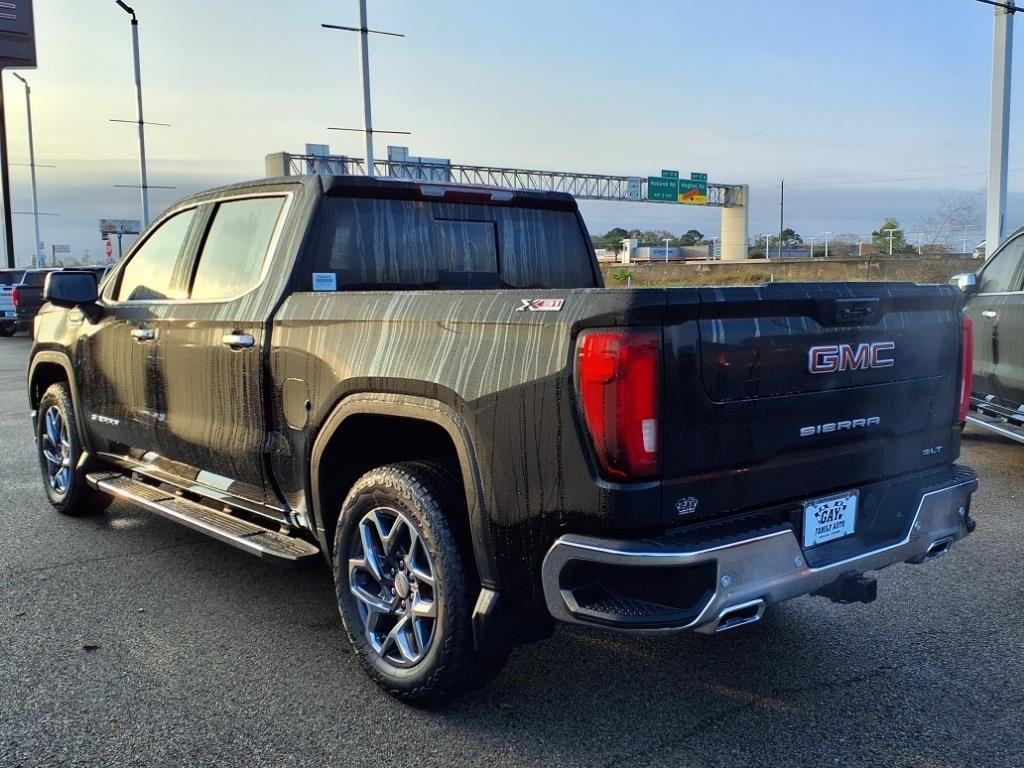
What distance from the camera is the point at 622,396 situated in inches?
105

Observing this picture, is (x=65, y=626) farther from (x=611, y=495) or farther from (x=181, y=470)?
(x=611, y=495)

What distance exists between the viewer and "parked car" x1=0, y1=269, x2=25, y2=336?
24.5m

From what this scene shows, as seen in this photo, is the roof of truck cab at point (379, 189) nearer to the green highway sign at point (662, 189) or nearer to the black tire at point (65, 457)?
the black tire at point (65, 457)

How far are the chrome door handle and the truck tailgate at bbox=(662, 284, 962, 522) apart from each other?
2.04 meters

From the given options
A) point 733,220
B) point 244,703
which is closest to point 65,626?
point 244,703

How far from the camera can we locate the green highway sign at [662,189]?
2395 inches

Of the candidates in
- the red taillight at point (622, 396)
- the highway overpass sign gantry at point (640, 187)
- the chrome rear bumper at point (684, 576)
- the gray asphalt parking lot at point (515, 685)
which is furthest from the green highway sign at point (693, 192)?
the red taillight at point (622, 396)

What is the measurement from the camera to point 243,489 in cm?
426

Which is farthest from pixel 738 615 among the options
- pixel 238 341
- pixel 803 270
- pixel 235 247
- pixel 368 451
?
pixel 803 270

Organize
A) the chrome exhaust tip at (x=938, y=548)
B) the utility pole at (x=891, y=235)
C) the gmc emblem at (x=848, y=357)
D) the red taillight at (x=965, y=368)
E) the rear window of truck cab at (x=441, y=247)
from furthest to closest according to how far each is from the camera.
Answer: the utility pole at (x=891, y=235)
the rear window of truck cab at (x=441, y=247)
the red taillight at (x=965, y=368)
the chrome exhaust tip at (x=938, y=548)
the gmc emblem at (x=848, y=357)

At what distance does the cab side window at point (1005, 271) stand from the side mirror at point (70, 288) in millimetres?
6551

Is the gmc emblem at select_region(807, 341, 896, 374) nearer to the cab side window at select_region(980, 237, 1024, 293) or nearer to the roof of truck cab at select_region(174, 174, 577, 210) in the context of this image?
the roof of truck cab at select_region(174, 174, 577, 210)

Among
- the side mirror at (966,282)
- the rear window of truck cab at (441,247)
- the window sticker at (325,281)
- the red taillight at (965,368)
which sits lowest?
the red taillight at (965,368)

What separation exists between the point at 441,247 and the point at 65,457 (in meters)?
3.08
